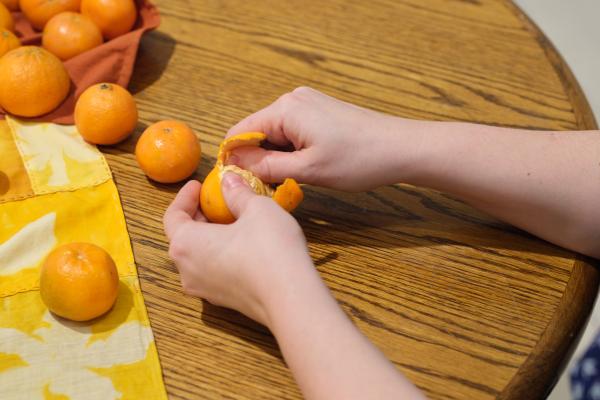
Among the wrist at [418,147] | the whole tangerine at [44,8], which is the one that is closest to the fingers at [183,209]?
the wrist at [418,147]

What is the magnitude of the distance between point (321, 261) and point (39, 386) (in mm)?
356

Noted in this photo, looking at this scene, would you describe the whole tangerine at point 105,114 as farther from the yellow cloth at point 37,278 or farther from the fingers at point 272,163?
the fingers at point 272,163

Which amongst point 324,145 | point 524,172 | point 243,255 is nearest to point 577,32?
point 524,172

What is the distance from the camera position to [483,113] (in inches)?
43.3

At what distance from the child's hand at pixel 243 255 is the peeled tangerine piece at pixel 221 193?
0.03 meters

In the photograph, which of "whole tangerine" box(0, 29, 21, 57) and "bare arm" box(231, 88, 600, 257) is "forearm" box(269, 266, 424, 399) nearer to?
"bare arm" box(231, 88, 600, 257)

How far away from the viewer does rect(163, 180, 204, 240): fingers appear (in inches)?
30.9

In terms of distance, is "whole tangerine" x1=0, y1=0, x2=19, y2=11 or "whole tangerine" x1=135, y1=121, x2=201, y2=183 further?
"whole tangerine" x1=0, y1=0, x2=19, y2=11

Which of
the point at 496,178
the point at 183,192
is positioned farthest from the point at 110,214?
the point at 496,178

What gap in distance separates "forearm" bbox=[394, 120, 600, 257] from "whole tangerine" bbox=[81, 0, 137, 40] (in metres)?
0.57

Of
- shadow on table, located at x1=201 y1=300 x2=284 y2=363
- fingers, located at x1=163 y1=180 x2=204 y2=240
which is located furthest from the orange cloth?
shadow on table, located at x1=201 y1=300 x2=284 y2=363

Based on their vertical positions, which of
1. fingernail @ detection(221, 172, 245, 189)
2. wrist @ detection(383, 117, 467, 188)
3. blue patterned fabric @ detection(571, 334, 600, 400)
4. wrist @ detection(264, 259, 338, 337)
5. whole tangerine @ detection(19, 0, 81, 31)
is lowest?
blue patterned fabric @ detection(571, 334, 600, 400)

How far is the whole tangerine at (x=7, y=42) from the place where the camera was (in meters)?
1.06

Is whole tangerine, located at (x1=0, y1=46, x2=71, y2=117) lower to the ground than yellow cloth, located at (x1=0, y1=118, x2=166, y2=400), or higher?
higher
